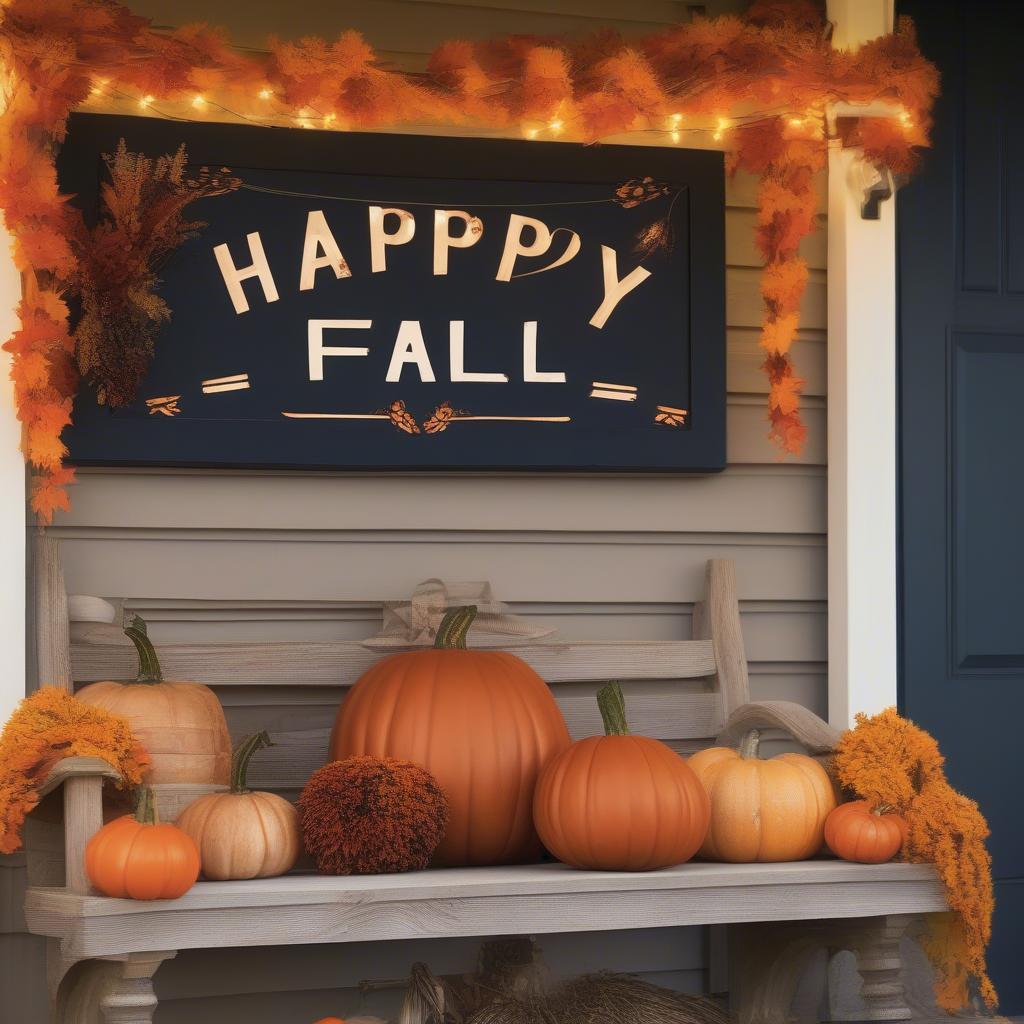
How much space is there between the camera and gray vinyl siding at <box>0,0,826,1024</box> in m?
3.04

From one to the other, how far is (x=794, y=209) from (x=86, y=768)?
2015 millimetres

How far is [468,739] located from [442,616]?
38 cm

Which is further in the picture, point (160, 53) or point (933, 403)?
point (933, 403)

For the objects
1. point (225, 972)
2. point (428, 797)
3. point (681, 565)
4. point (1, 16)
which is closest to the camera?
point (428, 797)

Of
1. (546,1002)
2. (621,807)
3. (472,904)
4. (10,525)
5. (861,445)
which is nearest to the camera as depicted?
(472,904)

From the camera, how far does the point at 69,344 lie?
2.92m

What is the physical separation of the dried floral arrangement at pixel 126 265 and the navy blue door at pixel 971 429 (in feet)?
5.71

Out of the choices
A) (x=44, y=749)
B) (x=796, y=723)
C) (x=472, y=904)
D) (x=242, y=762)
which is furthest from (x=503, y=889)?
(x=44, y=749)

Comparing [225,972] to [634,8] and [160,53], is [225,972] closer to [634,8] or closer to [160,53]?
[160,53]

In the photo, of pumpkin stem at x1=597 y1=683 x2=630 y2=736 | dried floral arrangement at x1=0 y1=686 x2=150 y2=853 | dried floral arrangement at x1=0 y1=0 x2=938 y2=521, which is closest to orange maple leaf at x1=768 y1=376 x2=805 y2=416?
dried floral arrangement at x1=0 y1=0 x2=938 y2=521

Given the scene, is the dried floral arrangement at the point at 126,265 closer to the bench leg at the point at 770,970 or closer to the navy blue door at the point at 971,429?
the navy blue door at the point at 971,429

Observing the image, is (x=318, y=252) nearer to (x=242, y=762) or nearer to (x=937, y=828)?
(x=242, y=762)

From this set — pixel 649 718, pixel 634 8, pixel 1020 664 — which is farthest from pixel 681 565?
pixel 634 8

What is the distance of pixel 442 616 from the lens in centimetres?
299
